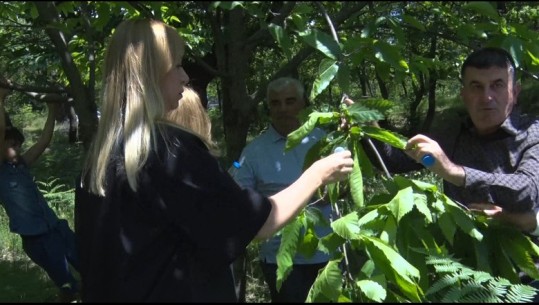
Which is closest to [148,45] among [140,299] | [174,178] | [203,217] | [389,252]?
[174,178]

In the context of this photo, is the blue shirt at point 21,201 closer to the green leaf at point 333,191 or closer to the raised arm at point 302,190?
the green leaf at point 333,191

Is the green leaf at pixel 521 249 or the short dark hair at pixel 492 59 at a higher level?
the short dark hair at pixel 492 59

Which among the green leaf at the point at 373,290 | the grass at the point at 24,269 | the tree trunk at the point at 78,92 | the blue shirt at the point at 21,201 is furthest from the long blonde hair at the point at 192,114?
the grass at the point at 24,269

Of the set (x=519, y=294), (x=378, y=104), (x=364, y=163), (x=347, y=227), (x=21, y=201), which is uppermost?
(x=378, y=104)

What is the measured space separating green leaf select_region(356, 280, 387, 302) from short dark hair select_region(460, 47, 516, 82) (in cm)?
110

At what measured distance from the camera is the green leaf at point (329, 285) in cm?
204

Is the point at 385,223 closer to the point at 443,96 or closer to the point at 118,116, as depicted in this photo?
the point at 118,116

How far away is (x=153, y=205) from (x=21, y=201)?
3553 mm

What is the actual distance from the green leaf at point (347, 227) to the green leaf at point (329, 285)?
0.10 meters

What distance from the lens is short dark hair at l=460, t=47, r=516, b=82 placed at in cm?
263

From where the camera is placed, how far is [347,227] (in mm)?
2146

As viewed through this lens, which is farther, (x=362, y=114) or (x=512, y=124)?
(x=512, y=124)

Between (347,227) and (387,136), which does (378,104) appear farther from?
(347,227)

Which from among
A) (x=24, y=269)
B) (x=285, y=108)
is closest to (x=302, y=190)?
(x=285, y=108)
